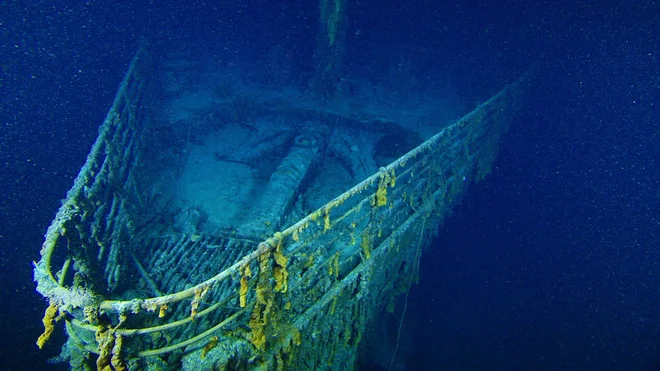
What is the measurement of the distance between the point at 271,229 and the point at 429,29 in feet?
42.6

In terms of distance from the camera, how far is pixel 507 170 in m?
12.3

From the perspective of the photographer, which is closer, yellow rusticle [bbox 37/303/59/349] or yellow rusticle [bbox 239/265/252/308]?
yellow rusticle [bbox 37/303/59/349]

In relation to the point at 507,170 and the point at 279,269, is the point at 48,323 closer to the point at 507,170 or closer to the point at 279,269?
the point at 279,269

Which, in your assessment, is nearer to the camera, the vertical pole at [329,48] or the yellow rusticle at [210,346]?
the yellow rusticle at [210,346]

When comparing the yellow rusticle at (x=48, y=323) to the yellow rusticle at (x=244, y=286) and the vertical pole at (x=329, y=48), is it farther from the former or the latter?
the vertical pole at (x=329, y=48)

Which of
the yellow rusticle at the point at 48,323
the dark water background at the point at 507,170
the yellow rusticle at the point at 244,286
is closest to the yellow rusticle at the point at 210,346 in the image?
the yellow rusticle at the point at 244,286

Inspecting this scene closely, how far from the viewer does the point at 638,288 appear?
9914 mm

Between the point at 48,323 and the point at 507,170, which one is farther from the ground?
the point at 507,170

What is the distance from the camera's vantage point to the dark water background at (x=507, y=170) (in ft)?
26.8

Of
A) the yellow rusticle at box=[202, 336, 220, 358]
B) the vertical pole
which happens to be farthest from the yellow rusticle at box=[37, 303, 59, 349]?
the vertical pole

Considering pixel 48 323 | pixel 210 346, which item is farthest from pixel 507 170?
pixel 48 323

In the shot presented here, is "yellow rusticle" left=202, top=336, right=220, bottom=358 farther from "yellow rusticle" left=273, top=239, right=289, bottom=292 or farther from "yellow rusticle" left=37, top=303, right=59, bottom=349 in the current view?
"yellow rusticle" left=37, top=303, right=59, bottom=349

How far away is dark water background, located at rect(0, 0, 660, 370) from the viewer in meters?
8.18

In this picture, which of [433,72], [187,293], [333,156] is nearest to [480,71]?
[433,72]
